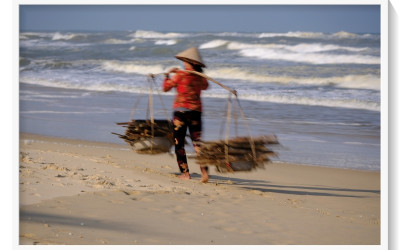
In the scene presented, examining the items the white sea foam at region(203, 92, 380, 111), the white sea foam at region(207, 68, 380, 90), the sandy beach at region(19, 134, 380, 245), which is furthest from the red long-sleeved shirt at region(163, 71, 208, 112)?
the white sea foam at region(207, 68, 380, 90)

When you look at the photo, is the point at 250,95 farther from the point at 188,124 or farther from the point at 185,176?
the point at 188,124

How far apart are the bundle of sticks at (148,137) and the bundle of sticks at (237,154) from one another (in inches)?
25.1

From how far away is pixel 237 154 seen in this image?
5277 mm

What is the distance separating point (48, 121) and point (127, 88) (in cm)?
413

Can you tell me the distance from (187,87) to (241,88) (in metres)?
7.30

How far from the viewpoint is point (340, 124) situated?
9.06 m

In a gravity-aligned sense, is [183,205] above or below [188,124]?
below

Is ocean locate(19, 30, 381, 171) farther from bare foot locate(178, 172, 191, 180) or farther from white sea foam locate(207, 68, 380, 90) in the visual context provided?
bare foot locate(178, 172, 191, 180)

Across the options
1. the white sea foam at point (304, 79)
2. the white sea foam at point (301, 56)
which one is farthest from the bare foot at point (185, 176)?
the white sea foam at point (301, 56)

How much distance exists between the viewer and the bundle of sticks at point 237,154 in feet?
17.2

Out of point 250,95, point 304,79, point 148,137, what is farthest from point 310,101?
point 148,137

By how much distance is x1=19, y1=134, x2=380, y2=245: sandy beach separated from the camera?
425 centimetres

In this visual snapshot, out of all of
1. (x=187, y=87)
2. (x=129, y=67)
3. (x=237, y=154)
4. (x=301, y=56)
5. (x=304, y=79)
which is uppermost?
(x=301, y=56)
